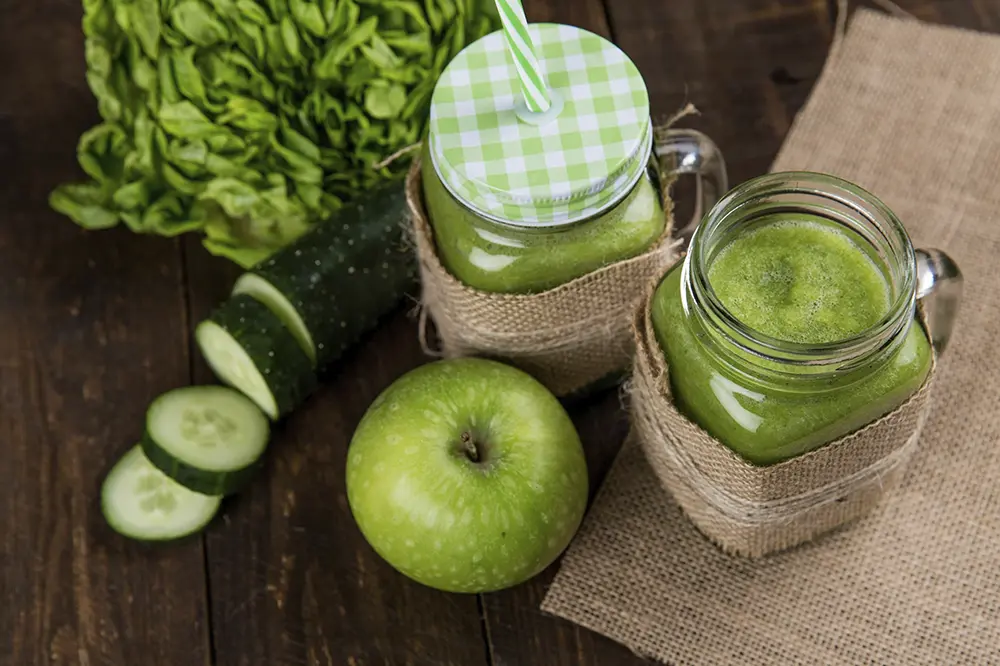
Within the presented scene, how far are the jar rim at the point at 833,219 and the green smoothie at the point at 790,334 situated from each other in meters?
0.02

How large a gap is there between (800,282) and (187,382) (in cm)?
Result: 64

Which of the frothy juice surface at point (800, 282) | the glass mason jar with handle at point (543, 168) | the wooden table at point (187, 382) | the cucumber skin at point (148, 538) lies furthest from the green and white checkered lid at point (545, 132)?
the cucumber skin at point (148, 538)

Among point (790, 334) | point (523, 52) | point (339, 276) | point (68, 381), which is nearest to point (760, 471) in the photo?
point (790, 334)

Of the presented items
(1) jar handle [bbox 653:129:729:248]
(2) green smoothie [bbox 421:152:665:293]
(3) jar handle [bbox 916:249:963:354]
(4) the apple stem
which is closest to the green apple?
(4) the apple stem

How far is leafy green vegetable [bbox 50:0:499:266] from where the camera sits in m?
1.02

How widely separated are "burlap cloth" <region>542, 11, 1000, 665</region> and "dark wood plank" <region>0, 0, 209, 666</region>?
0.39 m

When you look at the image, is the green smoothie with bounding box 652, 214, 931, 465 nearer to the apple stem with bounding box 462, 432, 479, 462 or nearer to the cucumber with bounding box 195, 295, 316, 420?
the apple stem with bounding box 462, 432, 479, 462

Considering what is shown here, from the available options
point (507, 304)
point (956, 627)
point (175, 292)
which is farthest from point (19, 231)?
point (956, 627)

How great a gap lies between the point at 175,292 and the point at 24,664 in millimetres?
395

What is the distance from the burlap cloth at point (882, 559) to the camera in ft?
3.13

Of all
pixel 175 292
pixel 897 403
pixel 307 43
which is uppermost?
pixel 307 43

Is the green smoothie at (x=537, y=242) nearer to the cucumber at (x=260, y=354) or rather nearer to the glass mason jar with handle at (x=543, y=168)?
the glass mason jar with handle at (x=543, y=168)

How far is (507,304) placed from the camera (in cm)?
89

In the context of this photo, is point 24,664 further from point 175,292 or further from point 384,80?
point 384,80
